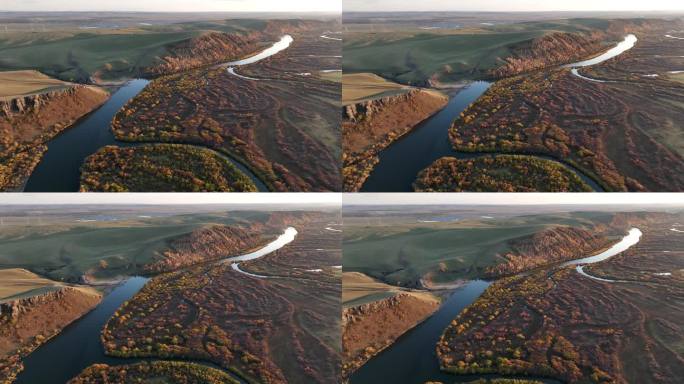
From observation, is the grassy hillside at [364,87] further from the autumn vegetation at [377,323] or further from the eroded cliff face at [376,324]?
the eroded cliff face at [376,324]

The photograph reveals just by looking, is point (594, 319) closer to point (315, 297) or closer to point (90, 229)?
point (315, 297)

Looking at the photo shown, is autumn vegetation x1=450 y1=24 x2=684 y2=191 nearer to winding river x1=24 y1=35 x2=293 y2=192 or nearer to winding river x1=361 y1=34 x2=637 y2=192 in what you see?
winding river x1=361 y1=34 x2=637 y2=192

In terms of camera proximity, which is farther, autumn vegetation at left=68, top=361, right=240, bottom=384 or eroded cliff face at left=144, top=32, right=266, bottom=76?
eroded cliff face at left=144, top=32, right=266, bottom=76

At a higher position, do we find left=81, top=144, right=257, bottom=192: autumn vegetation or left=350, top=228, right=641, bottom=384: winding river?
left=81, top=144, right=257, bottom=192: autumn vegetation

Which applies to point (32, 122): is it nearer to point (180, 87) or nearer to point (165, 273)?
point (180, 87)

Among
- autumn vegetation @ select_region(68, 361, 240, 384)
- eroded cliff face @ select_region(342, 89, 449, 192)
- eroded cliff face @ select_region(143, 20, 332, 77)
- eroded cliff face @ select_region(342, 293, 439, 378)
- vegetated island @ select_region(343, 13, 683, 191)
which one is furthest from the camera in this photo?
eroded cliff face @ select_region(143, 20, 332, 77)

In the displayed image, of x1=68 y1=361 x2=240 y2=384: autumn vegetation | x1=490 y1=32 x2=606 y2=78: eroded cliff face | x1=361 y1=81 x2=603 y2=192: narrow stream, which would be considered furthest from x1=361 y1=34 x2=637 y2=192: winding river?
x1=68 y1=361 x2=240 y2=384: autumn vegetation

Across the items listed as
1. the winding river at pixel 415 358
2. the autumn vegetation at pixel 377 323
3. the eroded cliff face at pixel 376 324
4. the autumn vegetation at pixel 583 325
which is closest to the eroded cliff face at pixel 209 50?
the autumn vegetation at pixel 377 323
